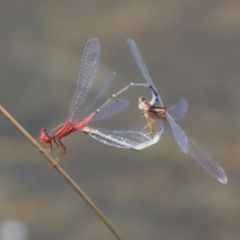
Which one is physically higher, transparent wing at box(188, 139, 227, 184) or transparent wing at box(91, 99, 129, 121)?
transparent wing at box(91, 99, 129, 121)

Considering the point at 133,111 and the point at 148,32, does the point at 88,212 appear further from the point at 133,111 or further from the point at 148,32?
the point at 148,32

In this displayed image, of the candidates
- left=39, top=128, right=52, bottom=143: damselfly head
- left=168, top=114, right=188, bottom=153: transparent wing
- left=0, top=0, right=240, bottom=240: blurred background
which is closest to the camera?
left=168, top=114, right=188, bottom=153: transparent wing

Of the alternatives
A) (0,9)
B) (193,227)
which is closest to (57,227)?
(193,227)

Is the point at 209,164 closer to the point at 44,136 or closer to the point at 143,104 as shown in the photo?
the point at 143,104

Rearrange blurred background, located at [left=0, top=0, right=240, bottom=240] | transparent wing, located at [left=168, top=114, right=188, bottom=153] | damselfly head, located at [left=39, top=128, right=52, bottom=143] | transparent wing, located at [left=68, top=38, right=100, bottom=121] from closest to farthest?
transparent wing, located at [left=168, top=114, right=188, bottom=153], damselfly head, located at [left=39, top=128, right=52, bottom=143], transparent wing, located at [left=68, top=38, right=100, bottom=121], blurred background, located at [left=0, top=0, right=240, bottom=240]

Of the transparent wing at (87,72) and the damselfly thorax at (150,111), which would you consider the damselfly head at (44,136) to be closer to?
the transparent wing at (87,72)

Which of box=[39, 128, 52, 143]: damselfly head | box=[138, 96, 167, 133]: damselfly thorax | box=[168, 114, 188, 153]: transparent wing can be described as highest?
box=[39, 128, 52, 143]: damselfly head

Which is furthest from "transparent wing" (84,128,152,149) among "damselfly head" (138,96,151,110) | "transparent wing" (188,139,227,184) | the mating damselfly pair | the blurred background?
the blurred background

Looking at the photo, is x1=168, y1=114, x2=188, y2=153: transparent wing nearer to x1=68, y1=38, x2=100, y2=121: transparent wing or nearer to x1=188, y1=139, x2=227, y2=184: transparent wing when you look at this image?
x1=188, y1=139, x2=227, y2=184: transparent wing
